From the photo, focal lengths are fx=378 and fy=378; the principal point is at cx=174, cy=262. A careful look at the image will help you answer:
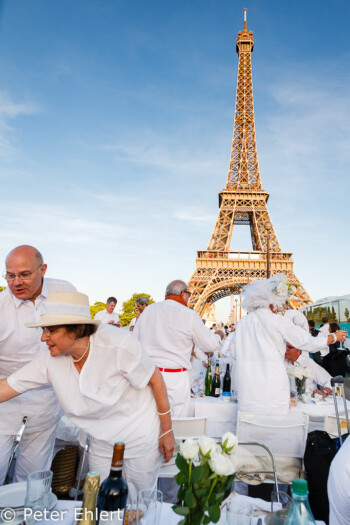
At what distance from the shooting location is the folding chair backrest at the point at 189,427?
3.01m

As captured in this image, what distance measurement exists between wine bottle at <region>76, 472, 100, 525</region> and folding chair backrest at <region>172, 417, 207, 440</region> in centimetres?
153

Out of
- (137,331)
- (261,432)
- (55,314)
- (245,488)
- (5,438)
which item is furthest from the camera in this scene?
(137,331)

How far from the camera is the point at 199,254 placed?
35.1 meters

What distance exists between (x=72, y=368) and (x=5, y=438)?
2.99 ft

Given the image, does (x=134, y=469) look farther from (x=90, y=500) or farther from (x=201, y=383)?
(x=201, y=383)

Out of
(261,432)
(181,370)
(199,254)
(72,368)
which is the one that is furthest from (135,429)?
(199,254)

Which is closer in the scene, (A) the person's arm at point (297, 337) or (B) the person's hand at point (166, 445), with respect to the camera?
(B) the person's hand at point (166, 445)

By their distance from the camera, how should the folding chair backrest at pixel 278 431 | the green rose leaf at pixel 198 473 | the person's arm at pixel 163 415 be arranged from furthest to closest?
the folding chair backrest at pixel 278 431 → the person's arm at pixel 163 415 → the green rose leaf at pixel 198 473

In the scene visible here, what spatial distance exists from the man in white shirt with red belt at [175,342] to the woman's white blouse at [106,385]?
145 centimetres

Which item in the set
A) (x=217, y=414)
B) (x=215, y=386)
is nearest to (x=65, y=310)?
(x=217, y=414)

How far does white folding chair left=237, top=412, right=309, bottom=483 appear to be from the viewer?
2.95m

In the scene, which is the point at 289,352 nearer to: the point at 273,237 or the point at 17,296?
the point at 17,296

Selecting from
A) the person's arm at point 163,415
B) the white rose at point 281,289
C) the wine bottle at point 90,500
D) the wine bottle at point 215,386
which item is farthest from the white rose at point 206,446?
the wine bottle at point 215,386

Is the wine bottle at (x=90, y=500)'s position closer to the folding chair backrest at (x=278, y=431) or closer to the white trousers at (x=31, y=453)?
the white trousers at (x=31, y=453)
